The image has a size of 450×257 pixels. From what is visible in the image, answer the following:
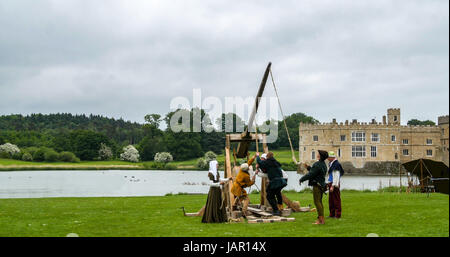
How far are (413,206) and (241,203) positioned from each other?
5.72 metres

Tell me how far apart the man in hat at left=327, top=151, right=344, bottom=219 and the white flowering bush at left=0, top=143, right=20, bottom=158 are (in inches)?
2928

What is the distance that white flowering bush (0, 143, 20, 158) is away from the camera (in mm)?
76375

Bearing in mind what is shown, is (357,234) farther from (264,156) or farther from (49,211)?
(49,211)

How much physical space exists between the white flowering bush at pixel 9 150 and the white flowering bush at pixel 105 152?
524 inches

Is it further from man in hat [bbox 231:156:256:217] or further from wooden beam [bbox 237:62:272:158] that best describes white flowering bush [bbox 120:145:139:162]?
man in hat [bbox 231:156:256:217]

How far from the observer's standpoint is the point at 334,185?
12.0 meters

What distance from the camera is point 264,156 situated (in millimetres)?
13234

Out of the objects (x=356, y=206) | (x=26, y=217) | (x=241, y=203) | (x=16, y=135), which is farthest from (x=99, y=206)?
(x=16, y=135)

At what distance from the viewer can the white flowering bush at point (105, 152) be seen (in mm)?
79688

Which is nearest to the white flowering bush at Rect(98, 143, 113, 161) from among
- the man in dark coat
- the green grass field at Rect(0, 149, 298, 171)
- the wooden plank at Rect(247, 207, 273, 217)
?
the green grass field at Rect(0, 149, 298, 171)

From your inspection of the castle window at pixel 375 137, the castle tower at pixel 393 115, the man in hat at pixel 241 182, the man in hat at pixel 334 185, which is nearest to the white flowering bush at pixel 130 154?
the castle window at pixel 375 137

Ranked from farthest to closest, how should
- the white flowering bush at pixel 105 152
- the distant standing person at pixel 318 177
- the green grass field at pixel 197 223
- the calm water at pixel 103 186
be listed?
the white flowering bush at pixel 105 152 < the calm water at pixel 103 186 < the distant standing person at pixel 318 177 < the green grass field at pixel 197 223

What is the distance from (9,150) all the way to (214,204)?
73.8 meters

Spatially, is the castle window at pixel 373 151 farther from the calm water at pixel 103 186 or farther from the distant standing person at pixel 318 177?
the distant standing person at pixel 318 177
